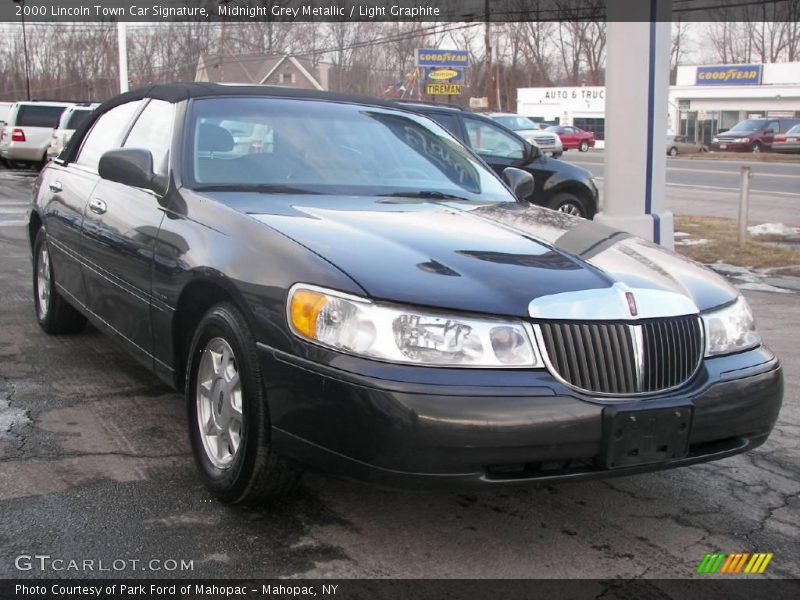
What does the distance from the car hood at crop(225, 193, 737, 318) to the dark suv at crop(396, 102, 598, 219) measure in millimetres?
7711

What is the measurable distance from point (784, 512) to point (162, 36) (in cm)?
5670

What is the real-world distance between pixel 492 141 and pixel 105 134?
7.30m

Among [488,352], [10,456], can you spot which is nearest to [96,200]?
[10,456]

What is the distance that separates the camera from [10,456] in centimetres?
394

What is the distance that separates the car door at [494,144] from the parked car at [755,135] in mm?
34562

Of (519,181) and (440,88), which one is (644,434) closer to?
(519,181)

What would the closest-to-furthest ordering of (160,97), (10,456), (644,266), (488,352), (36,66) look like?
(488,352) < (644,266) < (10,456) < (160,97) < (36,66)

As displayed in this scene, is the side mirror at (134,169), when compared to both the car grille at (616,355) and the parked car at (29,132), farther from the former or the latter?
the parked car at (29,132)

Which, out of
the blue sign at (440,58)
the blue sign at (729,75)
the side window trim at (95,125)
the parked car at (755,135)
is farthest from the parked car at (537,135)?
the blue sign at (729,75)

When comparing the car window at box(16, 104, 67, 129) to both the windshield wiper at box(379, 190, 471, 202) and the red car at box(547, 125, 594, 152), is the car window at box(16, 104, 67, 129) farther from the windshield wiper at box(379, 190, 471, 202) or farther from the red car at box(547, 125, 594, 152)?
the red car at box(547, 125, 594, 152)

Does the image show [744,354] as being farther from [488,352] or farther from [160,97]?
[160,97]

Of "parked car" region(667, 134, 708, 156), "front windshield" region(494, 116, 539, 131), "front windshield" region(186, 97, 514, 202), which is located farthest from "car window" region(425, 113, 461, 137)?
"parked car" region(667, 134, 708, 156)

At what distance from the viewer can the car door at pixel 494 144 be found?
11.7m
